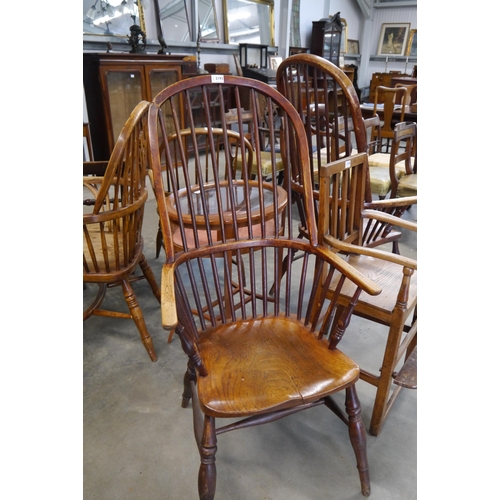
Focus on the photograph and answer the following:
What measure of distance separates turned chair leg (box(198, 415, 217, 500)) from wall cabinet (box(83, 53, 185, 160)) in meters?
3.73

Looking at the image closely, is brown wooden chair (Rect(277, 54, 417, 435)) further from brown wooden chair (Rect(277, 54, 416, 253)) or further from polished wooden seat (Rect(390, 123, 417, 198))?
polished wooden seat (Rect(390, 123, 417, 198))

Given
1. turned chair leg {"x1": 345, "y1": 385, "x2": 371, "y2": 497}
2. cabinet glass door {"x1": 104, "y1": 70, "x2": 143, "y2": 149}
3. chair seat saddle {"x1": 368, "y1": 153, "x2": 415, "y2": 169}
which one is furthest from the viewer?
→ cabinet glass door {"x1": 104, "y1": 70, "x2": 143, "y2": 149}

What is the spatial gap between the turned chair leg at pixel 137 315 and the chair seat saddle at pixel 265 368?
2.02 feet

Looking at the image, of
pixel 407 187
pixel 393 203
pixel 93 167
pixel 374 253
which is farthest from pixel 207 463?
pixel 407 187

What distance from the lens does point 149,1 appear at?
473cm

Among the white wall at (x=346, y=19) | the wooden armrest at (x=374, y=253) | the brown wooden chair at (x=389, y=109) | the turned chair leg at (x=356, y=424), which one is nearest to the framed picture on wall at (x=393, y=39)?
the white wall at (x=346, y=19)

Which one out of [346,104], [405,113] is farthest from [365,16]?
[346,104]

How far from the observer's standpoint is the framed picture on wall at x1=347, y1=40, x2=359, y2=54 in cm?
927

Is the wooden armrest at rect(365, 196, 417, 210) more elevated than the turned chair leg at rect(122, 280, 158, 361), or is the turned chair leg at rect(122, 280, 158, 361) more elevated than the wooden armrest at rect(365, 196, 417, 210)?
the wooden armrest at rect(365, 196, 417, 210)

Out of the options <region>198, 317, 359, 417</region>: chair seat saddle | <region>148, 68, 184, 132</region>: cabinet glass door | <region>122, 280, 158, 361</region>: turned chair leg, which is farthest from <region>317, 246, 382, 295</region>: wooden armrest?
<region>148, 68, 184, 132</region>: cabinet glass door
